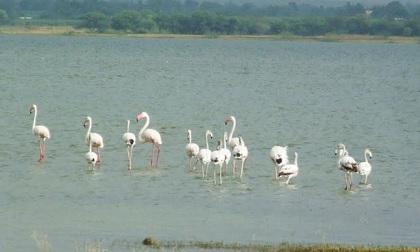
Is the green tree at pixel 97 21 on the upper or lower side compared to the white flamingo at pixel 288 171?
upper

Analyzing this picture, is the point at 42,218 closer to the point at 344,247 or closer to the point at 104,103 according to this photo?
the point at 344,247

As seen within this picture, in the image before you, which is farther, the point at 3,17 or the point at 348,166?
the point at 3,17

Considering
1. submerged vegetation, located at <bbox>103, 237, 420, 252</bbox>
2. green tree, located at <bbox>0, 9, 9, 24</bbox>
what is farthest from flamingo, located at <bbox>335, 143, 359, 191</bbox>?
green tree, located at <bbox>0, 9, 9, 24</bbox>

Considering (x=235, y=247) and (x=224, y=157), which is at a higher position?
(x=224, y=157)

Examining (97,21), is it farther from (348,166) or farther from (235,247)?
(235,247)

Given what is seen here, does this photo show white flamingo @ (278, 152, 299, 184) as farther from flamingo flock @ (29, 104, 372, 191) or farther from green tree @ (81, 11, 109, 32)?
green tree @ (81, 11, 109, 32)

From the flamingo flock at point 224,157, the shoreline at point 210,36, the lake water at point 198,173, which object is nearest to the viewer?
the lake water at point 198,173

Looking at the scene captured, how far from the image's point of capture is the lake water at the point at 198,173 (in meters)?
19.9

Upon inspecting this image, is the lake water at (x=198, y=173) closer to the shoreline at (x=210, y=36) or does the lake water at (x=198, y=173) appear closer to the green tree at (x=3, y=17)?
the shoreline at (x=210, y=36)

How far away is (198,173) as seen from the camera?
26875mm

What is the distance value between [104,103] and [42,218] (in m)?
27.1

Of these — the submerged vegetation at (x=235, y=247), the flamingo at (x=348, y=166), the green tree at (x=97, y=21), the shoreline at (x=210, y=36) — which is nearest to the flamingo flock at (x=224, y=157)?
the flamingo at (x=348, y=166)

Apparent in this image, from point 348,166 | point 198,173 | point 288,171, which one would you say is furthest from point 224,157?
point 348,166

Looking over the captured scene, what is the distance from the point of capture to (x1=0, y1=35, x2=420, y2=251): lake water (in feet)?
65.4
